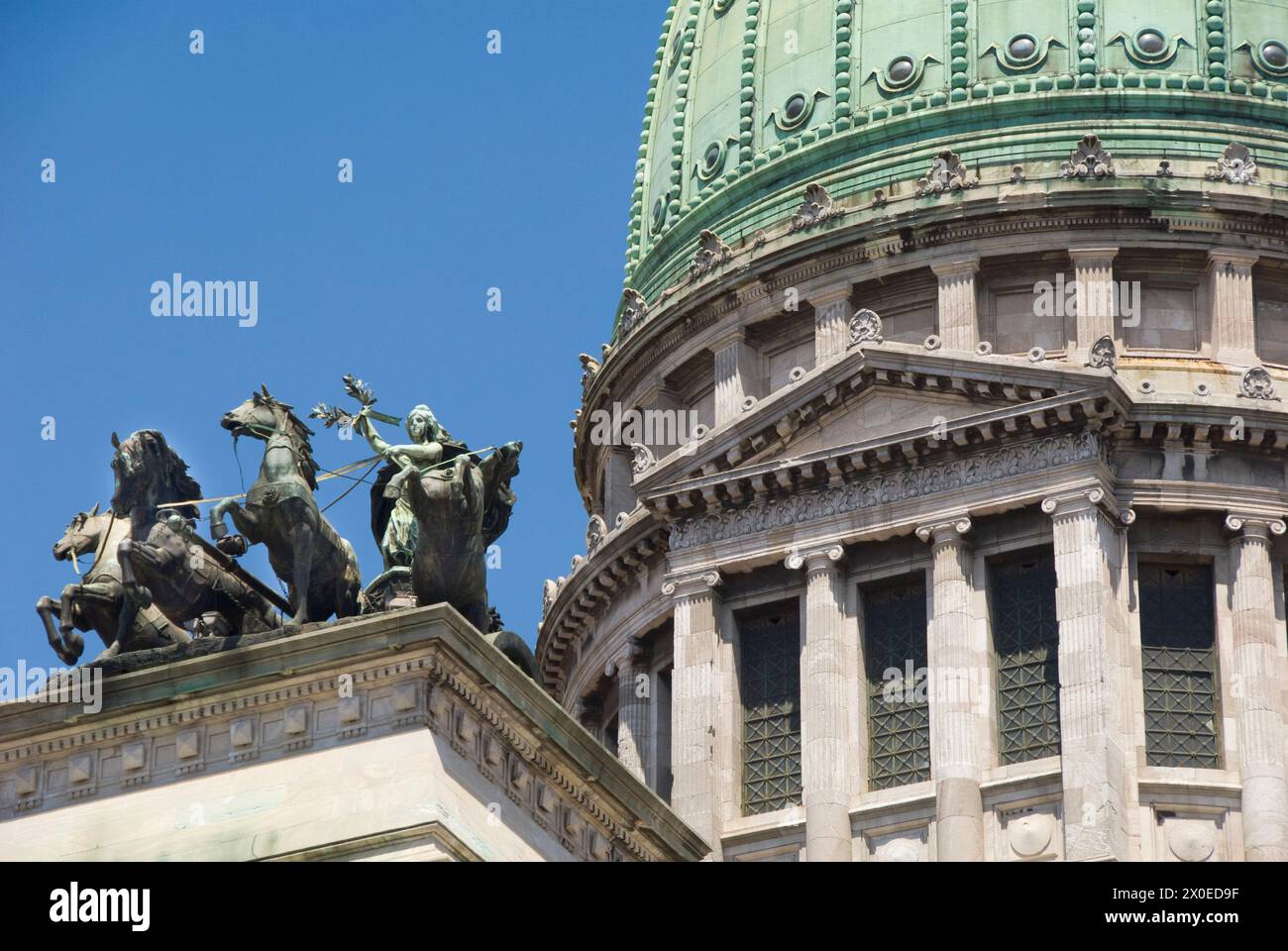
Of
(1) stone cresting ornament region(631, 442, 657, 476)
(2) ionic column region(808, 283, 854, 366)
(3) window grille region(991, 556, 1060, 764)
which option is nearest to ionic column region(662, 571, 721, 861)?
(1) stone cresting ornament region(631, 442, 657, 476)

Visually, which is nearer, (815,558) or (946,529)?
(946,529)

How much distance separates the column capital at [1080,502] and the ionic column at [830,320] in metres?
6.65

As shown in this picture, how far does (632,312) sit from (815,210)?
567cm

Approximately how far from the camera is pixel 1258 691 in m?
65.8

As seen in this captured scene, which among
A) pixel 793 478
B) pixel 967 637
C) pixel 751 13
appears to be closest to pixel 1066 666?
pixel 967 637

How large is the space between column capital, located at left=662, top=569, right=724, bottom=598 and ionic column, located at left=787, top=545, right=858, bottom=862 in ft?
6.19

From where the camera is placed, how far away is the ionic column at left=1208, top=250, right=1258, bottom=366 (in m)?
69.7

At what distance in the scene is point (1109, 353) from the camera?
67.2 meters

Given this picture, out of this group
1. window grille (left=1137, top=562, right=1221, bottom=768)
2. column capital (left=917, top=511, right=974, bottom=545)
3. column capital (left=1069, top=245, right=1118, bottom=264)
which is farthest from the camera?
column capital (left=1069, top=245, right=1118, bottom=264)

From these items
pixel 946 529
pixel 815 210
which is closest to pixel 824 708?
pixel 946 529

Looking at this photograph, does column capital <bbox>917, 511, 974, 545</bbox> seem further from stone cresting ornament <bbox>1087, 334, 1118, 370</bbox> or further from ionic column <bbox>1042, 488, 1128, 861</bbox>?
stone cresting ornament <bbox>1087, 334, 1118, 370</bbox>

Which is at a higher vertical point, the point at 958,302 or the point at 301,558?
the point at 958,302

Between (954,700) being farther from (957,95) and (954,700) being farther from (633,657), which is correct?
(957,95)
